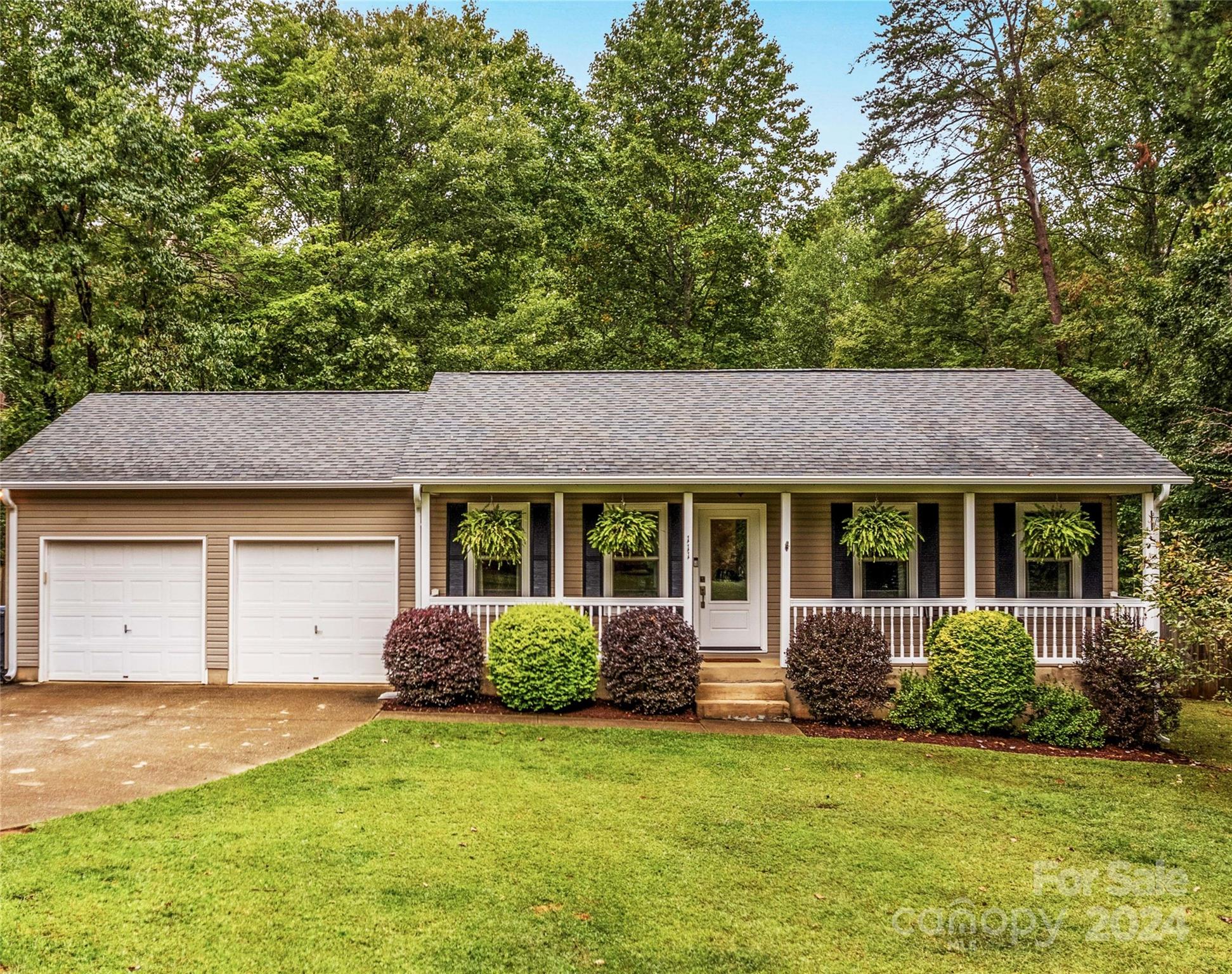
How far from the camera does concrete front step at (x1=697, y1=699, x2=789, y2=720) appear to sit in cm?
884

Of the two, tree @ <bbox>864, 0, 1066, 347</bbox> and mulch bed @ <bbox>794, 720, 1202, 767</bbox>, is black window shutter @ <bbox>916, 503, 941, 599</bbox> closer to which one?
mulch bed @ <bbox>794, 720, 1202, 767</bbox>

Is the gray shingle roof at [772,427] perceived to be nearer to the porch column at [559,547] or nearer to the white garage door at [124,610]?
the porch column at [559,547]

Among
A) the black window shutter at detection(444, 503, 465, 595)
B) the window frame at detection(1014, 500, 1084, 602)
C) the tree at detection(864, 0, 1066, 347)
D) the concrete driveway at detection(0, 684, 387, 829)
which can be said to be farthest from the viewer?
the tree at detection(864, 0, 1066, 347)

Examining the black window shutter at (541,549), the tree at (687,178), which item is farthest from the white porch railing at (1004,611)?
the tree at (687,178)

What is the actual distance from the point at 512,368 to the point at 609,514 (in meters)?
9.87

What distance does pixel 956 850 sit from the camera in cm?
518

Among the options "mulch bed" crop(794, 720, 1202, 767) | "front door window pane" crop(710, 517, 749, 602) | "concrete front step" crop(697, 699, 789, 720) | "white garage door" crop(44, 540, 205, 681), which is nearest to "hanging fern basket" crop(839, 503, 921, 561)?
"front door window pane" crop(710, 517, 749, 602)

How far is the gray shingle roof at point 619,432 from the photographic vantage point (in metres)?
9.41

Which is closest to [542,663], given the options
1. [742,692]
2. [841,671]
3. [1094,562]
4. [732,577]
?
[742,692]

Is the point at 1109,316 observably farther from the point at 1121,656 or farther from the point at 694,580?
the point at 694,580

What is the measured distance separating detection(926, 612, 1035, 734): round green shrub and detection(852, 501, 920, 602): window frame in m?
1.32

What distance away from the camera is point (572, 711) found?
890cm

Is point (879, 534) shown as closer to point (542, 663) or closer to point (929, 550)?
point (929, 550)

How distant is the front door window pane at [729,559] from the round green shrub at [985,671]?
2.80m
